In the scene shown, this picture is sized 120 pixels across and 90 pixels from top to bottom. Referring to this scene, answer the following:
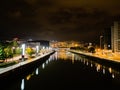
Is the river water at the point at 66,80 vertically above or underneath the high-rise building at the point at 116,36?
underneath

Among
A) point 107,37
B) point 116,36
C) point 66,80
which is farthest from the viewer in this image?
point 107,37

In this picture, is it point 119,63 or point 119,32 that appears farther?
point 119,32

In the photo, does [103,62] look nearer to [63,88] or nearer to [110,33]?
[63,88]

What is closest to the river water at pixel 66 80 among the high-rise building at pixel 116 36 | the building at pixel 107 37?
the high-rise building at pixel 116 36

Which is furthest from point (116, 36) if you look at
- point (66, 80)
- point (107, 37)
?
point (66, 80)

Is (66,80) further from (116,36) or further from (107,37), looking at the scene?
(107,37)

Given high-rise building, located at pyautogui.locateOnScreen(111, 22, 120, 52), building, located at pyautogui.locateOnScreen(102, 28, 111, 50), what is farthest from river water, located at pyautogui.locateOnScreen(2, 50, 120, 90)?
building, located at pyautogui.locateOnScreen(102, 28, 111, 50)

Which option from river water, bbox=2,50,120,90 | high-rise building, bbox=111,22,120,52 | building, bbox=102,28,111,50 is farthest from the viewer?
building, bbox=102,28,111,50

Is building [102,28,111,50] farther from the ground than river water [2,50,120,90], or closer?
farther from the ground

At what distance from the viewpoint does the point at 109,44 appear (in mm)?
143000

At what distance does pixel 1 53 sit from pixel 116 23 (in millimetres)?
104678

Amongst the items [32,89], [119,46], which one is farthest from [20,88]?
[119,46]

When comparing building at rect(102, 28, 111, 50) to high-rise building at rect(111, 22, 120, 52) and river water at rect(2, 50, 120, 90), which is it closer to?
high-rise building at rect(111, 22, 120, 52)

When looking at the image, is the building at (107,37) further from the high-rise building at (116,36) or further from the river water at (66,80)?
the river water at (66,80)
